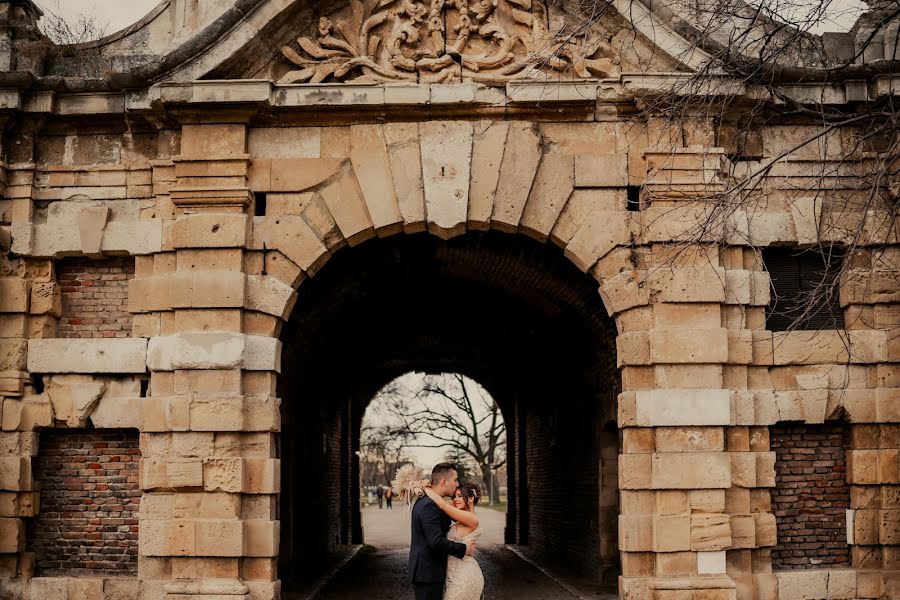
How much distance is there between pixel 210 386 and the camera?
31.2 feet

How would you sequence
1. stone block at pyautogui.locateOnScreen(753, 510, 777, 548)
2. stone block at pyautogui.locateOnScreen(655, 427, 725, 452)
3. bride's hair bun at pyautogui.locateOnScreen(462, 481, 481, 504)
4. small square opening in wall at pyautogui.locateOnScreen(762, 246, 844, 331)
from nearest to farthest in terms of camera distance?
bride's hair bun at pyautogui.locateOnScreen(462, 481, 481, 504), stone block at pyautogui.locateOnScreen(655, 427, 725, 452), stone block at pyautogui.locateOnScreen(753, 510, 777, 548), small square opening in wall at pyautogui.locateOnScreen(762, 246, 844, 331)

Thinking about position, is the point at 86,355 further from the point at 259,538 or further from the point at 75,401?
the point at 259,538

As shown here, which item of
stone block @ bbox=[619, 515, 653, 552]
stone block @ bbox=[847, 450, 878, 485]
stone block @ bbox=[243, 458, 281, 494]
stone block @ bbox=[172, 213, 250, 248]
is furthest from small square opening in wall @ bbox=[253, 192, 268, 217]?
stone block @ bbox=[847, 450, 878, 485]

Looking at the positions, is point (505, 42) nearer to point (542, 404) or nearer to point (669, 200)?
point (669, 200)

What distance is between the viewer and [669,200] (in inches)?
389

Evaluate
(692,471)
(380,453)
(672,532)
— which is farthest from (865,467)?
(380,453)

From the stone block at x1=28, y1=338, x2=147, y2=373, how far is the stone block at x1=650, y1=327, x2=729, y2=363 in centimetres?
485

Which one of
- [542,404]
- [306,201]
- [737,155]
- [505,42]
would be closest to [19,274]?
[306,201]

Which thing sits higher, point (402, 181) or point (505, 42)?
point (505, 42)

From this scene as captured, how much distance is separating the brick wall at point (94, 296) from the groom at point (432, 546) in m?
4.16

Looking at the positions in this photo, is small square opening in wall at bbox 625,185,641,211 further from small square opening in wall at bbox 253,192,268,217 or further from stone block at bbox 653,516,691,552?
small square opening in wall at bbox 253,192,268,217

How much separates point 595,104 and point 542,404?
7923 millimetres

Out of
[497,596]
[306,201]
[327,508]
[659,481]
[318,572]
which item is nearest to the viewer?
[659,481]

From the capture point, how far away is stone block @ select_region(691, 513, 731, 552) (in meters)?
9.30
